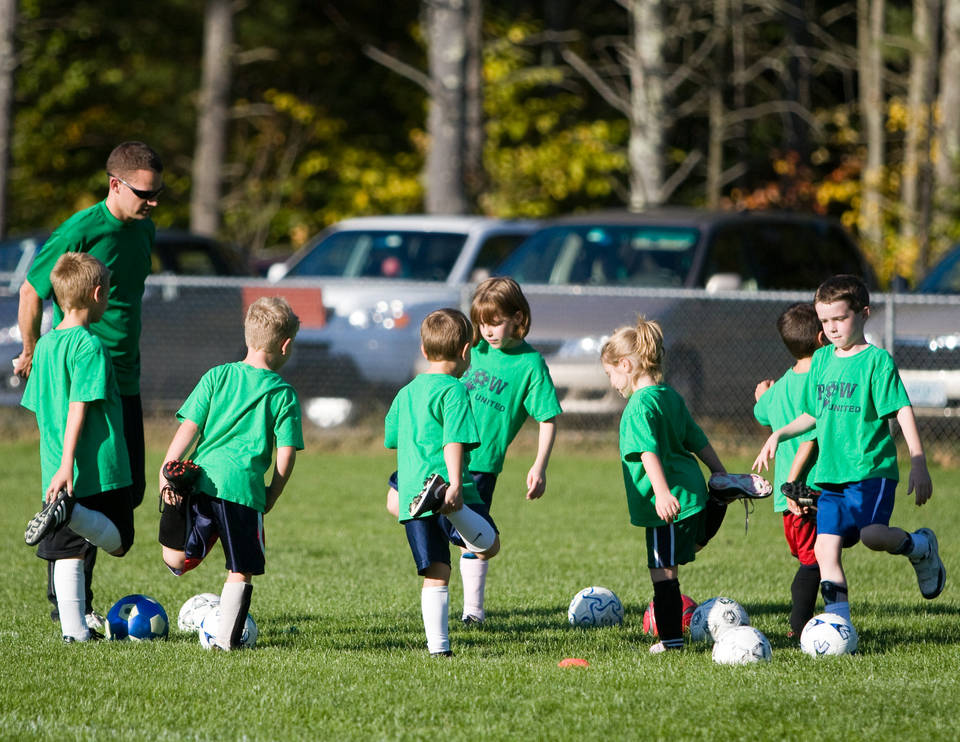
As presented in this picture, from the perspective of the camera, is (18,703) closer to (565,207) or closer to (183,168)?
(565,207)

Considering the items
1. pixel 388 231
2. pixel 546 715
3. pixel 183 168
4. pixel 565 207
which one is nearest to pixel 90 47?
pixel 183 168

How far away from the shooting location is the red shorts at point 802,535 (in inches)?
251

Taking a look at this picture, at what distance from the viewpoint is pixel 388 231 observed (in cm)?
1442

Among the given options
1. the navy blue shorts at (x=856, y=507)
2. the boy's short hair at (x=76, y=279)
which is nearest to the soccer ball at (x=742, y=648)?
the navy blue shorts at (x=856, y=507)

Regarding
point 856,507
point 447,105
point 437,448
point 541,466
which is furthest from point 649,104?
point 437,448

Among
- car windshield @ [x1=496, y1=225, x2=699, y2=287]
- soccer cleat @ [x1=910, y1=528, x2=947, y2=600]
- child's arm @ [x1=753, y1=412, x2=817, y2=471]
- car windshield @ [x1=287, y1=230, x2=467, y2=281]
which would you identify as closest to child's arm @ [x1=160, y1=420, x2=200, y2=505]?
child's arm @ [x1=753, y1=412, x2=817, y2=471]

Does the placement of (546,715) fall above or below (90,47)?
below

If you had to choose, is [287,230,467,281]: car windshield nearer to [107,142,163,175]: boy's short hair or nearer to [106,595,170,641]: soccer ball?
[107,142,163,175]: boy's short hair

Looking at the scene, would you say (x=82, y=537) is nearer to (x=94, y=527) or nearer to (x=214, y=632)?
(x=94, y=527)

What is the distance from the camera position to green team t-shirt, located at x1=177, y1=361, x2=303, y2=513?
5.69m

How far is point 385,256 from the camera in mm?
14227

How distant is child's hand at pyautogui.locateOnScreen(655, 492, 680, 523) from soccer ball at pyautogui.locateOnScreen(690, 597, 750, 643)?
676 millimetres

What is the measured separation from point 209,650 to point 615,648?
1661mm

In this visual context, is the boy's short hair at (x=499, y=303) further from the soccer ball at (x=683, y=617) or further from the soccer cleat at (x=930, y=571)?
the soccer cleat at (x=930, y=571)
